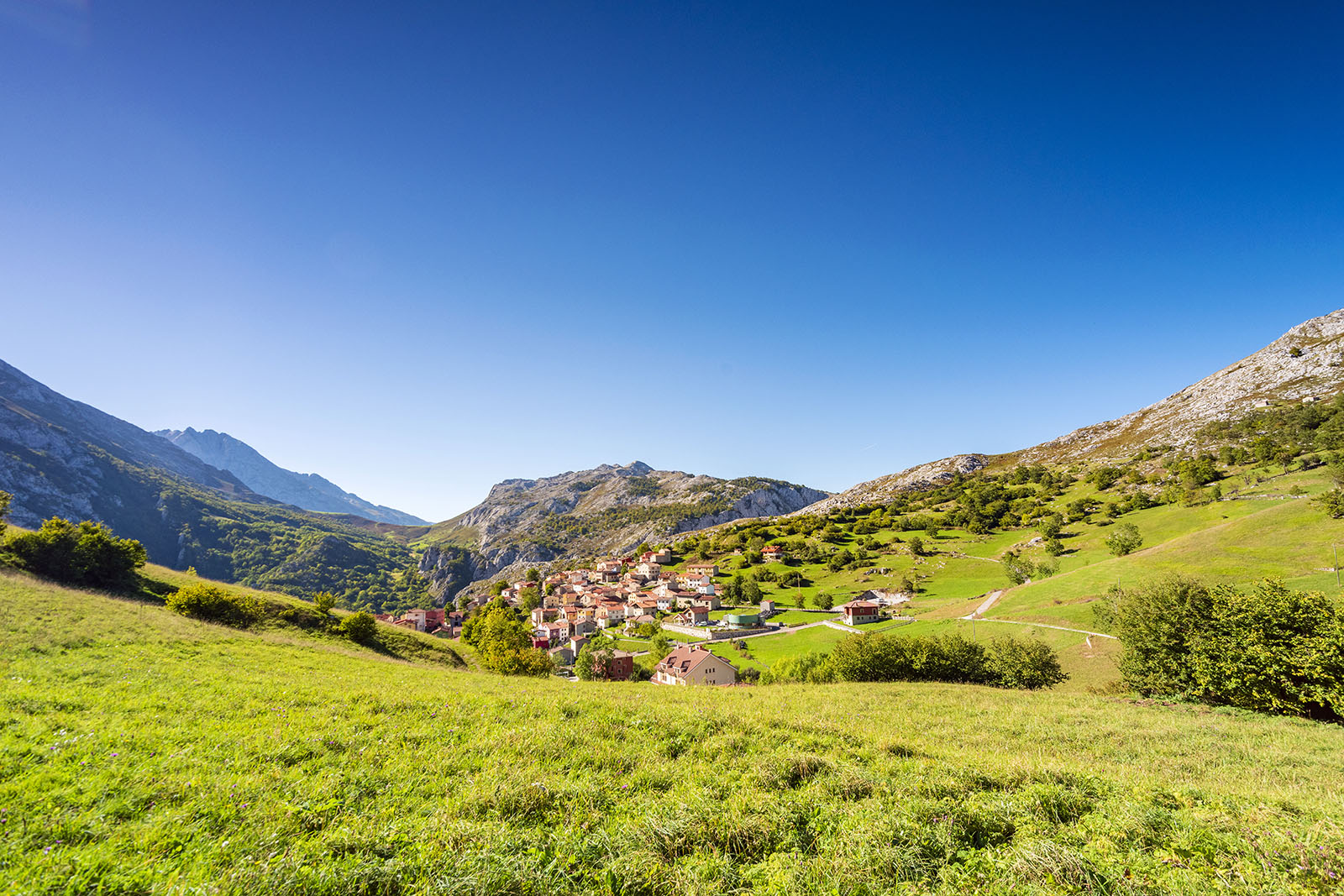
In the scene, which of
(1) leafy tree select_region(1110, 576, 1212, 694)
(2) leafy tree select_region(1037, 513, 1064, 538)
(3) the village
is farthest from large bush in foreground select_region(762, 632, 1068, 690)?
(2) leafy tree select_region(1037, 513, 1064, 538)

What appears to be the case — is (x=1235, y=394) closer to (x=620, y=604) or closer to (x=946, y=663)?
(x=946, y=663)

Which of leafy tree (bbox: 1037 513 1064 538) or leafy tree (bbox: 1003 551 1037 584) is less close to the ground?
leafy tree (bbox: 1037 513 1064 538)

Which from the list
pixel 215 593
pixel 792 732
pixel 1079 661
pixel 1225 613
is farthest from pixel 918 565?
pixel 215 593

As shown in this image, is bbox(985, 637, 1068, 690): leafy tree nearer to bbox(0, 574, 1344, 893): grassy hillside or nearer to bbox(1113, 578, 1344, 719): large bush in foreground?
bbox(1113, 578, 1344, 719): large bush in foreground

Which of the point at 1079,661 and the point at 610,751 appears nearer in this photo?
the point at 610,751

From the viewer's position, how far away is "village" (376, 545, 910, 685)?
6556cm

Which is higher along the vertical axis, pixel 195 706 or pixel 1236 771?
pixel 195 706

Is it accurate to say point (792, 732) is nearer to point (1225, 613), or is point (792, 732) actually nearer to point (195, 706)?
point (195, 706)

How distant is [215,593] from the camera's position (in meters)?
34.7

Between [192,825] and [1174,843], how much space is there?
12800 mm

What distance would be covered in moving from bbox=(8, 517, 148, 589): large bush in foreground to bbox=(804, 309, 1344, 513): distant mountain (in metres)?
194

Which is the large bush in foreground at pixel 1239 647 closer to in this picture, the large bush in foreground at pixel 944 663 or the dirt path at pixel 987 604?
the large bush in foreground at pixel 944 663

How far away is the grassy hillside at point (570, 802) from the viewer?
5.38 m

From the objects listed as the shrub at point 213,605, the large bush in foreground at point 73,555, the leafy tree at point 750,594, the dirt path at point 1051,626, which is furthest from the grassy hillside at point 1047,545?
the large bush in foreground at point 73,555
